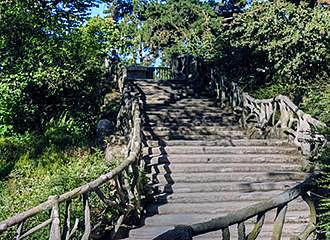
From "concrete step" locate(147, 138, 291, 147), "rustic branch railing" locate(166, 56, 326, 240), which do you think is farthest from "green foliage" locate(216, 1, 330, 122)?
"concrete step" locate(147, 138, 291, 147)

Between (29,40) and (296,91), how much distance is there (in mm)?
7225

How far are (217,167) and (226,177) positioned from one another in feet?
1.36

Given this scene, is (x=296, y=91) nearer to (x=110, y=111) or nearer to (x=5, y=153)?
(x=110, y=111)

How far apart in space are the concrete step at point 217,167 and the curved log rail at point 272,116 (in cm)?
56

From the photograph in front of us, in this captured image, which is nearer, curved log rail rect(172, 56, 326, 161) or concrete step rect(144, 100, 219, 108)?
curved log rail rect(172, 56, 326, 161)

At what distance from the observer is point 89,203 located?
5.44 meters

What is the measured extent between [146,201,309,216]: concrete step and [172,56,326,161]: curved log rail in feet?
3.95

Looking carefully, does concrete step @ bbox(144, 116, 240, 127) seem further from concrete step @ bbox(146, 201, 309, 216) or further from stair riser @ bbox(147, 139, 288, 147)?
concrete step @ bbox(146, 201, 309, 216)

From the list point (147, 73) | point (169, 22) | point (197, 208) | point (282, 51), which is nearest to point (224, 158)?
point (197, 208)

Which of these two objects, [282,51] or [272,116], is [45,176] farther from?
[282,51]

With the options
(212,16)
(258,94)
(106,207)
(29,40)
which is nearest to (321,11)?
(258,94)

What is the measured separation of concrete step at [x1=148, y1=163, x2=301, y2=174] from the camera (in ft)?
25.1

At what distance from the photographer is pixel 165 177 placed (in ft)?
24.2

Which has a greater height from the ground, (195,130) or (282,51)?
(282,51)
